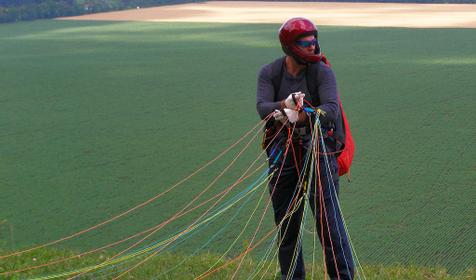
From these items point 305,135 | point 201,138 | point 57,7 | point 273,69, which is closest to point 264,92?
point 273,69

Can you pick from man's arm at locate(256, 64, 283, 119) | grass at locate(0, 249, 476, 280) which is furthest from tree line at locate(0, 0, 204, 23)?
man's arm at locate(256, 64, 283, 119)

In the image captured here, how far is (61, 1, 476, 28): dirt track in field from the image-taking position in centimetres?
2506

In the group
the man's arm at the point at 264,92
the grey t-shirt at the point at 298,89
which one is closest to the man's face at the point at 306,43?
the grey t-shirt at the point at 298,89

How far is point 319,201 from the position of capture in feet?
12.6

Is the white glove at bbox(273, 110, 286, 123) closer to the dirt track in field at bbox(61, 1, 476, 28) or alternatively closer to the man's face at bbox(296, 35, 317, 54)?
the man's face at bbox(296, 35, 317, 54)

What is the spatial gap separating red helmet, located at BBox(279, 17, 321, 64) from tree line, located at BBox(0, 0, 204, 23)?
85.6 feet

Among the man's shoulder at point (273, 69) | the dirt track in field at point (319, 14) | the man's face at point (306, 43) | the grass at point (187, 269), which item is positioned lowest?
the dirt track in field at point (319, 14)

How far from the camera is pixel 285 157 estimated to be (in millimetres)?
3814

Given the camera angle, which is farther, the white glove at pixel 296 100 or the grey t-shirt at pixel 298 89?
the grey t-shirt at pixel 298 89

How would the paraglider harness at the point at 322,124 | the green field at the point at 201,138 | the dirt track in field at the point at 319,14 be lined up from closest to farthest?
1. the paraglider harness at the point at 322,124
2. the green field at the point at 201,138
3. the dirt track in field at the point at 319,14

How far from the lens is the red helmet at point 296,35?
370 cm

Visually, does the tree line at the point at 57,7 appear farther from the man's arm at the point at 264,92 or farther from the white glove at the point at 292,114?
the white glove at the point at 292,114

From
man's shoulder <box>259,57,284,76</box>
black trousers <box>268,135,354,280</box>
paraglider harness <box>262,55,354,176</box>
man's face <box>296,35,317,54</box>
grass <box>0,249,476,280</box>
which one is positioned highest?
man's face <box>296,35,317,54</box>

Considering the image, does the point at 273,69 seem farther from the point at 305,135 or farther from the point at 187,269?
the point at 187,269
